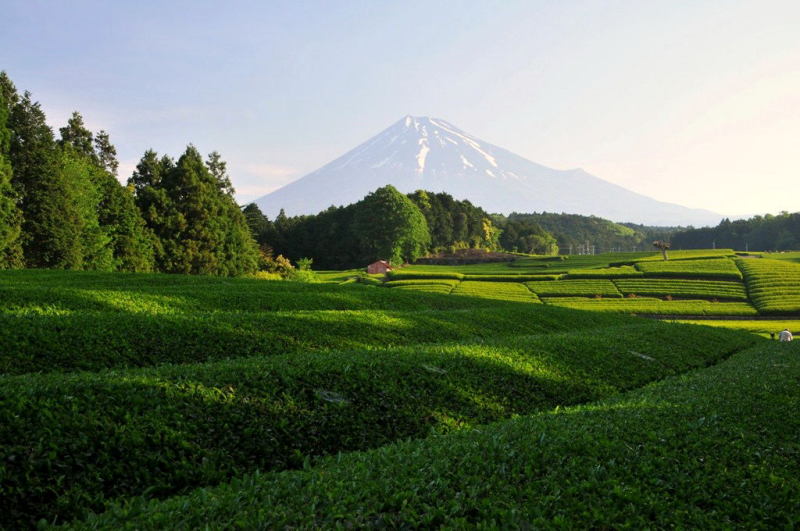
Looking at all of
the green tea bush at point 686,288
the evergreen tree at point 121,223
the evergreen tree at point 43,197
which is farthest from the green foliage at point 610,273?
the evergreen tree at point 43,197

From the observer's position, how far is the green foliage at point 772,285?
147 feet

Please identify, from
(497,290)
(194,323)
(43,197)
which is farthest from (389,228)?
(194,323)

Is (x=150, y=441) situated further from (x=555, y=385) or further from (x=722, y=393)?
(x=722, y=393)

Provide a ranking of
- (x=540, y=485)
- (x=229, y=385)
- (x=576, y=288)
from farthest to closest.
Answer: (x=576, y=288) → (x=229, y=385) → (x=540, y=485)

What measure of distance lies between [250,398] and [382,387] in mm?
2095

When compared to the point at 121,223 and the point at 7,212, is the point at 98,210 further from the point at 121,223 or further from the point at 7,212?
the point at 7,212

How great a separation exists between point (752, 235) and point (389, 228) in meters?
96.1

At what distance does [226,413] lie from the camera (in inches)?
262

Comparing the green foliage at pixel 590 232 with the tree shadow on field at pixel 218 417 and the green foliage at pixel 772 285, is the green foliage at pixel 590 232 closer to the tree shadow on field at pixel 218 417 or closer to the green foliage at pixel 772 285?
the green foliage at pixel 772 285

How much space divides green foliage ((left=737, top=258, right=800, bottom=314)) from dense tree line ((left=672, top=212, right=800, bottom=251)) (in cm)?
6631

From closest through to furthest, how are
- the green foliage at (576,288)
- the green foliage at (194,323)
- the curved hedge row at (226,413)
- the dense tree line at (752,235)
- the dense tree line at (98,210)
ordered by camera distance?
1. the curved hedge row at (226,413)
2. the green foliage at (194,323)
3. the dense tree line at (98,210)
4. the green foliage at (576,288)
5. the dense tree line at (752,235)

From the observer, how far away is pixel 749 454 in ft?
18.1

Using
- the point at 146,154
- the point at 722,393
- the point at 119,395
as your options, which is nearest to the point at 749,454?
the point at 722,393

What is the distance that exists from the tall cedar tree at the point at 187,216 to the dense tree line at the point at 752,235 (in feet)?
392
